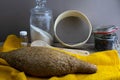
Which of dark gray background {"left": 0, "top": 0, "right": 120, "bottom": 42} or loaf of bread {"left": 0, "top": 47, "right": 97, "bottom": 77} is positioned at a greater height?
dark gray background {"left": 0, "top": 0, "right": 120, "bottom": 42}

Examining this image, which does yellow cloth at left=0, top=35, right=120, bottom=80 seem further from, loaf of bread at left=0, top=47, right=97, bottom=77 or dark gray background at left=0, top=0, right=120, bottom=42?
dark gray background at left=0, top=0, right=120, bottom=42

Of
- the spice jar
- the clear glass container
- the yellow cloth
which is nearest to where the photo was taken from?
the yellow cloth

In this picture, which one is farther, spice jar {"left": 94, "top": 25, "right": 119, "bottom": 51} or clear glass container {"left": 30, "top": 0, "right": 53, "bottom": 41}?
clear glass container {"left": 30, "top": 0, "right": 53, "bottom": 41}

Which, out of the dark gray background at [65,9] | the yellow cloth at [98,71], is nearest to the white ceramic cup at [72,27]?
the dark gray background at [65,9]

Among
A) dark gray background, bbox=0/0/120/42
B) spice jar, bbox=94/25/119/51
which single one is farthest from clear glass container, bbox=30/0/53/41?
spice jar, bbox=94/25/119/51

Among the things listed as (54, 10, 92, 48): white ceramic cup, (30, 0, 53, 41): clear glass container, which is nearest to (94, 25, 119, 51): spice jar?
(54, 10, 92, 48): white ceramic cup

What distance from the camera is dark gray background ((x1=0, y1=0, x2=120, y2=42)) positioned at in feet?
3.29

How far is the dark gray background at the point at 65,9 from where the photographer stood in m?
1.00

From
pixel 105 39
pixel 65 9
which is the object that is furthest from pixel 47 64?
pixel 65 9

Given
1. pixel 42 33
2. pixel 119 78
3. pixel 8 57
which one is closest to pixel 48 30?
pixel 42 33

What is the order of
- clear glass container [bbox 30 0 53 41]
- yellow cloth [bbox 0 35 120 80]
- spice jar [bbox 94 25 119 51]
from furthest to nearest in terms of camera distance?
clear glass container [bbox 30 0 53 41] → spice jar [bbox 94 25 119 51] → yellow cloth [bbox 0 35 120 80]

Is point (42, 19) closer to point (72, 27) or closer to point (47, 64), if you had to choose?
point (72, 27)

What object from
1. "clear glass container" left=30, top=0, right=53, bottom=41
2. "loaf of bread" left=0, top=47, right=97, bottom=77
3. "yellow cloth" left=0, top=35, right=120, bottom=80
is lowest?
"yellow cloth" left=0, top=35, right=120, bottom=80

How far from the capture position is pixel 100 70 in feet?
2.32
